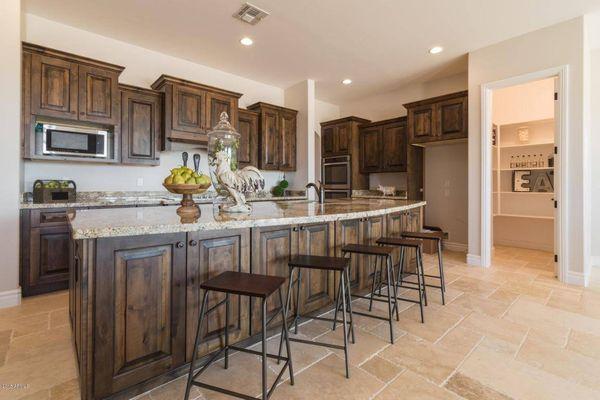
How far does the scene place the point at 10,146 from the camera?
2666 millimetres

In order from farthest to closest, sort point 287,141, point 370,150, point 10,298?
point 370,150, point 287,141, point 10,298

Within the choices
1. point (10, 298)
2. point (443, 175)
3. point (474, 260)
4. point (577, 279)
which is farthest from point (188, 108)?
point (577, 279)

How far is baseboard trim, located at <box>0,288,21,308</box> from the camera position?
2656 mm

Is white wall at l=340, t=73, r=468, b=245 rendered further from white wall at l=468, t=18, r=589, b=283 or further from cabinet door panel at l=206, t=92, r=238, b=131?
cabinet door panel at l=206, t=92, r=238, b=131

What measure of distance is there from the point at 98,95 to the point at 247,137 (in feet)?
6.96

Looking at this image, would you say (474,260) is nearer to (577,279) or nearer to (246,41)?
(577,279)

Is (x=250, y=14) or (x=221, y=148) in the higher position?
(x=250, y=14)

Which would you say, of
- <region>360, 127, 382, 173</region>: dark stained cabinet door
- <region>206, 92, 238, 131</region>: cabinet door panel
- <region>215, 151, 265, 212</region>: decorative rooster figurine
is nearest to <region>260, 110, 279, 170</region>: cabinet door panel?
<region>206, 92, 238, 131</region>: cabinet door panel

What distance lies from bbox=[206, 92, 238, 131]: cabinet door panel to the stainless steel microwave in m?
1.30

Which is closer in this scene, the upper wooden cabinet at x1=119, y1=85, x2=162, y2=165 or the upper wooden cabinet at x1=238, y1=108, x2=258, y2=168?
the upper wooden cabinet at x1=119, y1=85, x2=162, y2=165

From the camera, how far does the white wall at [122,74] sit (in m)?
3.40

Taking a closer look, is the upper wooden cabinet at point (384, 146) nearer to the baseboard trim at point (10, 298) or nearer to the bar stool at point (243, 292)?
the bar stool at point (243, 292)

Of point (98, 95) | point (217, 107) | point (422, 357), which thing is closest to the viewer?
point (422, 357)

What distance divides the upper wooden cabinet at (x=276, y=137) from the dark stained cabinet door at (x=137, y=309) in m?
3.67
